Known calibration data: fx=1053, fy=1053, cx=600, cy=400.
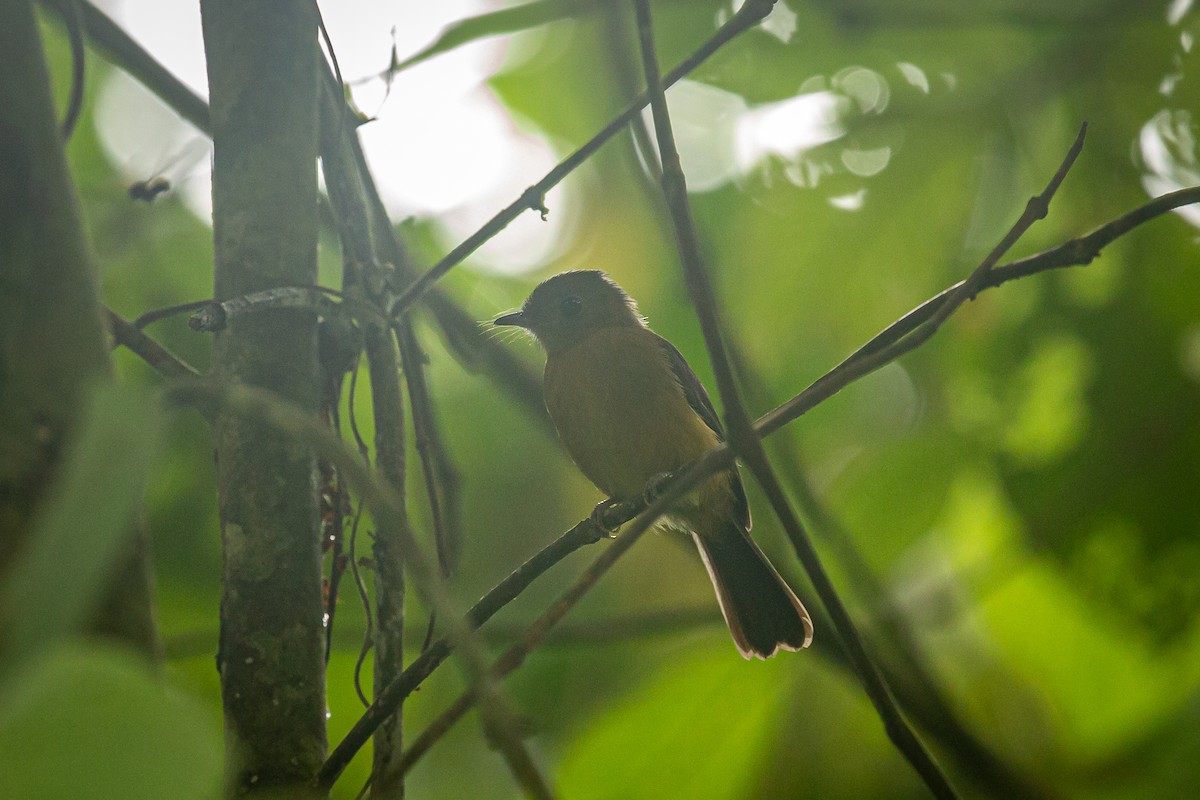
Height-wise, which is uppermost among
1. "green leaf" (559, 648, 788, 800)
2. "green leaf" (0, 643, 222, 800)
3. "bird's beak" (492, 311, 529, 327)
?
"bird's beak" (492, 311, 529, 327)

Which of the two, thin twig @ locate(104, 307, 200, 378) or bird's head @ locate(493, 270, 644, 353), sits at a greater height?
bird's head @ locate(493, 270, 644, 353)

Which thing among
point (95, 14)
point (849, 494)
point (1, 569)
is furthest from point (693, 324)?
point (1, 569)

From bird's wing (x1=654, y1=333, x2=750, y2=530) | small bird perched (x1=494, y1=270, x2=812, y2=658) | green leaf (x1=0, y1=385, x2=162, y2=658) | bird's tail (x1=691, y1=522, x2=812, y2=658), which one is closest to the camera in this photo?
green leaf (x1=0, y1=385, x2=162, y2=658)

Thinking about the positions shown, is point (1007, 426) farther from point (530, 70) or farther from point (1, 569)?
point (1, 569)

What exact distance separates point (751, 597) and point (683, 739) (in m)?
1.49

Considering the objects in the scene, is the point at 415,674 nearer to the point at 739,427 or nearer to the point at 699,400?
the point at 739,427

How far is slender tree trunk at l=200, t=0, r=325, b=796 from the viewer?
6.23 ft

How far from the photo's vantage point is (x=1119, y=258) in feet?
10.7

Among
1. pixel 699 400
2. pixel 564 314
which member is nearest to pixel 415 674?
pixel 699 400

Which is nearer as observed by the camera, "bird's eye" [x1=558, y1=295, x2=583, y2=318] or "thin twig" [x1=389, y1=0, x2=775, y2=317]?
"thin twig" [x1=389, y1=0, x2=775, y2=317]

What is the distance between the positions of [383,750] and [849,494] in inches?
67.8

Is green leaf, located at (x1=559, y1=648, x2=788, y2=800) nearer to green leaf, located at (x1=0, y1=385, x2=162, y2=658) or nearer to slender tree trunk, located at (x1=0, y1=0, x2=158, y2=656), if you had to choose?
slender tree trunk, located at (x1=0, y1=0, x2=158, y2=656)

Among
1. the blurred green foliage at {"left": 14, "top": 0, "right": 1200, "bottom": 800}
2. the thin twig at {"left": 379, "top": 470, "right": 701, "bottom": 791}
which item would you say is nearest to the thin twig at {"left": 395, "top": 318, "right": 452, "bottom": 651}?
the blurred green foliage at {"left": 14, "top": 0, "right": 1200, "bottom": 800}

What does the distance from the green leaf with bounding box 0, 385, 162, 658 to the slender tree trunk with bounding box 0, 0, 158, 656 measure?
0.35 feet
